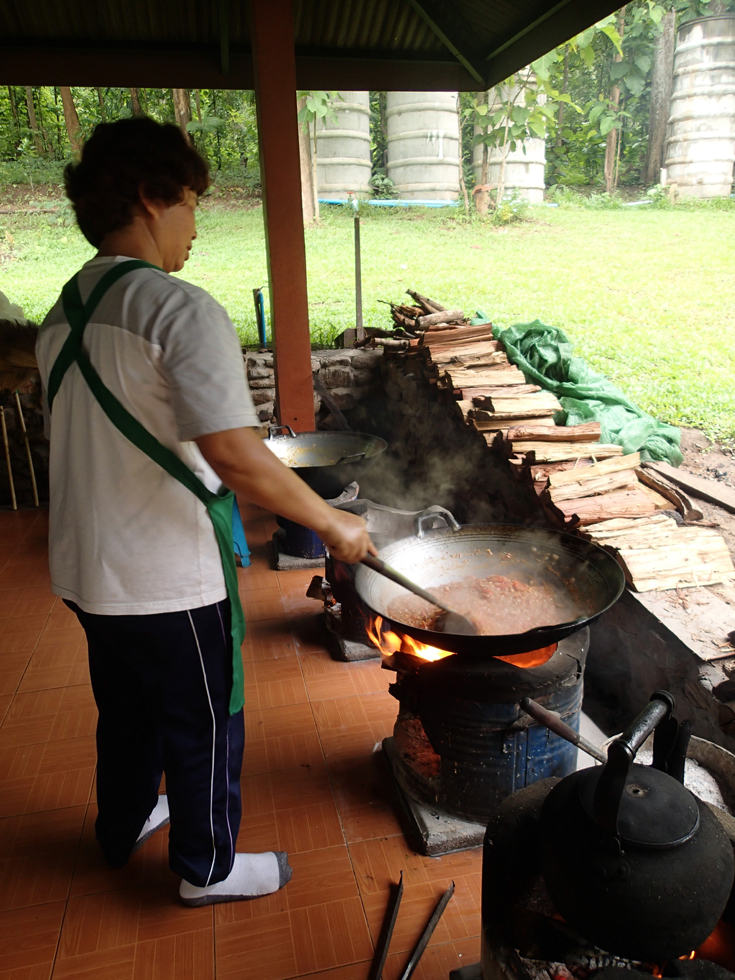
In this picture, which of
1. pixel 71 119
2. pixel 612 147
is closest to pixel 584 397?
pixel 612 147

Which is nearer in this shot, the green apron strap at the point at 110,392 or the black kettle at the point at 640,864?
the black kettle at the point at 640,864

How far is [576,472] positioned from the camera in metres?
3.57

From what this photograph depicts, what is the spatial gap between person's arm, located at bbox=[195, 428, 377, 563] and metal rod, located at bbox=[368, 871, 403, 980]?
48.2 inches

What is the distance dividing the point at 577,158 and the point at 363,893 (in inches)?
582

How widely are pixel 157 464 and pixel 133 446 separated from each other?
0.07 metres

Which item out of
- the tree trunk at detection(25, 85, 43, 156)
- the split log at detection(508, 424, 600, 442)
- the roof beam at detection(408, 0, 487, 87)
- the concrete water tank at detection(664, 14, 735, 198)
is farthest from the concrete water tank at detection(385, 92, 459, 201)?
the split log at detection(508, 424, 600, 442)

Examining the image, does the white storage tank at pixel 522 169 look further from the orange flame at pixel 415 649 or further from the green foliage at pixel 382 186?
the orange flame at pixel 415 649

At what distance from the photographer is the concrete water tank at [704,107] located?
30.6 ft

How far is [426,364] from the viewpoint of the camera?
5285 millimetres

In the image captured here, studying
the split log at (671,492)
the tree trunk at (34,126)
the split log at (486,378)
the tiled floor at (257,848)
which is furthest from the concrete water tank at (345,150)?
the tiled floor at (257,848)

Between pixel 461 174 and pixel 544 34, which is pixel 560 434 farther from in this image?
pixel 461 174

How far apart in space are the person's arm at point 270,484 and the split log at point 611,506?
1.90 metres

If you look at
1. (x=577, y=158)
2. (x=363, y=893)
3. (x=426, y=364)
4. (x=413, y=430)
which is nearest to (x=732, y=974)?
(x=363, y=893)

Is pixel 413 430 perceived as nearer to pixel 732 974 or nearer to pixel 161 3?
pixel 161 3
